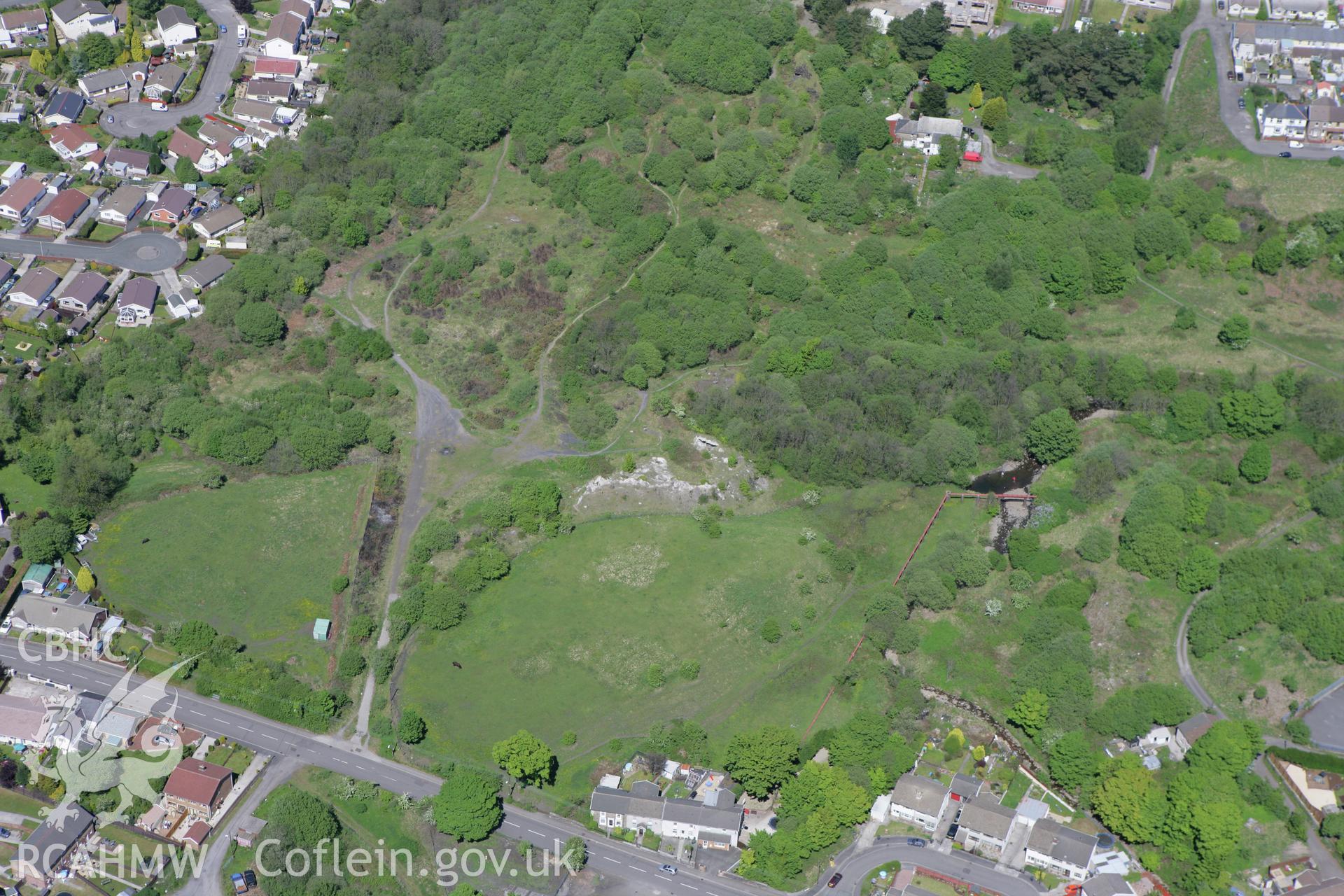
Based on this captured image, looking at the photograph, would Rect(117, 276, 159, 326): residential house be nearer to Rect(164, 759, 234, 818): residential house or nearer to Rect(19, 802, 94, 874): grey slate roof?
Rect(164, 759, 234, 818): residential house

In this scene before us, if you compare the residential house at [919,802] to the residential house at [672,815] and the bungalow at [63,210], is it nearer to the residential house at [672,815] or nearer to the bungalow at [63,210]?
the residential house at [672,815]

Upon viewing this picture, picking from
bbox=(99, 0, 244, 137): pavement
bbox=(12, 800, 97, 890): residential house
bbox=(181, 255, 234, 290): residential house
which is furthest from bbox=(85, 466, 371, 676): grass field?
bbox=(99, 0, 244, 137): pavement

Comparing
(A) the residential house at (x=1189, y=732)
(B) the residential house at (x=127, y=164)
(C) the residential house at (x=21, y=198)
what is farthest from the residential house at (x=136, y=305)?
(A) the residential house at (x=1189, y=732)

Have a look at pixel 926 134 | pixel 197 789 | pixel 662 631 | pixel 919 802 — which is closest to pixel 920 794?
pixel 919 802

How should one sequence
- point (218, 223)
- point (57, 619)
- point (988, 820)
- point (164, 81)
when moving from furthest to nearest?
Result: point (164, 81) < point (218, 223) < point (57, 619) < point (988, 820)

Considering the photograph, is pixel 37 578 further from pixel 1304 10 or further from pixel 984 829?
pixel 1304 10

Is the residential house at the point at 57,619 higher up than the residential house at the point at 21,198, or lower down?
lower down
